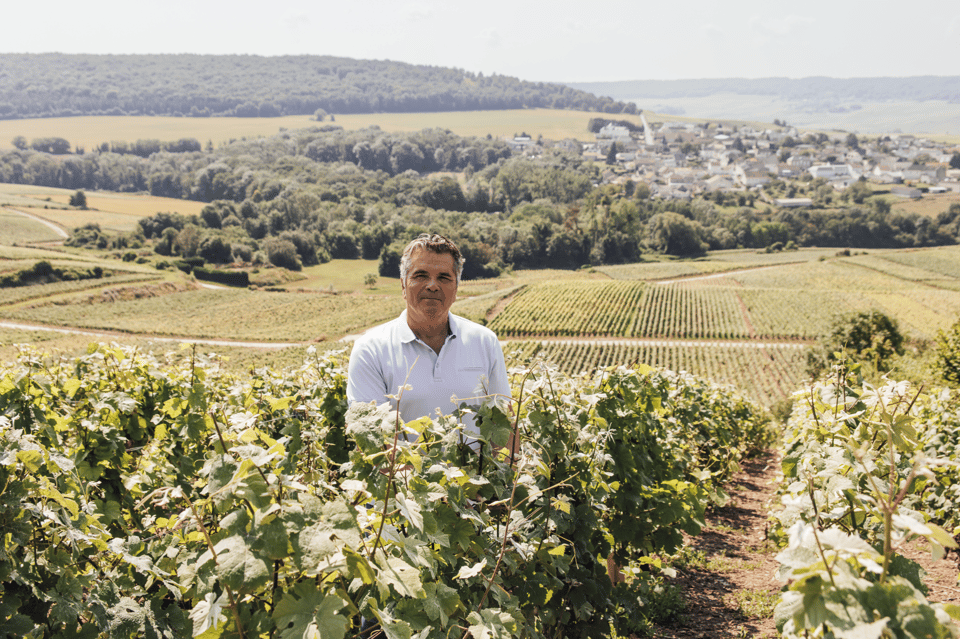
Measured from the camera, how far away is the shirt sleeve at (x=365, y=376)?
3023 mm

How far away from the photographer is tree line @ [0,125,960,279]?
97062mm

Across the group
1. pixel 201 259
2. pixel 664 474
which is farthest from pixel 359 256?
pixel 664 474

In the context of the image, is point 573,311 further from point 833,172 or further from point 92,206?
point 833,172

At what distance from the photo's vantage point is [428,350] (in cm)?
328

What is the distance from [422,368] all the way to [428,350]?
0.13 metres

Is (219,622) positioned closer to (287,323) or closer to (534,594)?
(534,594)

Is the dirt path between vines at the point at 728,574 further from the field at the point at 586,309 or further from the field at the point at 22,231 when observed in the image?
the field at the point at 22,231

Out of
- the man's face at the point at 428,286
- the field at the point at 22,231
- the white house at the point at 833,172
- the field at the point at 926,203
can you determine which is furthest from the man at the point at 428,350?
the white house at the point at 833,172

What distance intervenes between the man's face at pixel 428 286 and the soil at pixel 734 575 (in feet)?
6.99

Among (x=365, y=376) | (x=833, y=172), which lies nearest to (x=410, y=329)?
(x=365, y=376)

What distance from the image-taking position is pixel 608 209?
352ft

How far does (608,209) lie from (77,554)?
110 meters

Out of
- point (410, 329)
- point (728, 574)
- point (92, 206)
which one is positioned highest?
point (410, 329)

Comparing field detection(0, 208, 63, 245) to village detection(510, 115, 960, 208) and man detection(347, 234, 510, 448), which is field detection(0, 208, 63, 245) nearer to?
man detection(347, 234, 510, 448)
